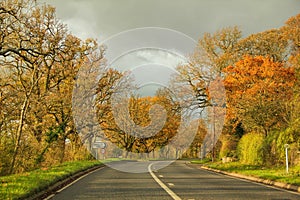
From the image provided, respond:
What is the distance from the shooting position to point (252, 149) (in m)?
26.0

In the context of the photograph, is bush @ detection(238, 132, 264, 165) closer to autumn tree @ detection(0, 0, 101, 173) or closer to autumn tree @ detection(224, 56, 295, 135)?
autumn tree @ detection(224, 56, 295, 135)

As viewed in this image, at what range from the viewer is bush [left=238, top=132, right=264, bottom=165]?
24.5m

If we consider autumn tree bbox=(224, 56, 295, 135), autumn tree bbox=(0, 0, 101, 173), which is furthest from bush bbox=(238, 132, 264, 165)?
autumn tree bbox=(0, 0, 101, 173)

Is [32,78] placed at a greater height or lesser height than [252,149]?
greater

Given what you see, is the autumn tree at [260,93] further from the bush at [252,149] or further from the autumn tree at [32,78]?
the autumn tree at [32,78]

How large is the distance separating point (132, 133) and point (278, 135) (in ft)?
140

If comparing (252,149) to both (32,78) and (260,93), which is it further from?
(32,78)

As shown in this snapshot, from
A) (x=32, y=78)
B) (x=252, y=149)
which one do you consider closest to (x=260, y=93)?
(x=252, y=149)

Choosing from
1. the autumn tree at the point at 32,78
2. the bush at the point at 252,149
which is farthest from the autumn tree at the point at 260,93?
the autumn tree at the point at 32,78

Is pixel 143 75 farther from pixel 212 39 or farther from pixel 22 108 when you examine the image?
pixel 22 108

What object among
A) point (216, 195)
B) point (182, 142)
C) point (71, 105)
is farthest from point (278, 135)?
point (182, 142)

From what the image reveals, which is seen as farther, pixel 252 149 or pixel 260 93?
pixel 260 93

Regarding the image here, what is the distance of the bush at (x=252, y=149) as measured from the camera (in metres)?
→ 24.5

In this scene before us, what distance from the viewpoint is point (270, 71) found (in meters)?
28.3
